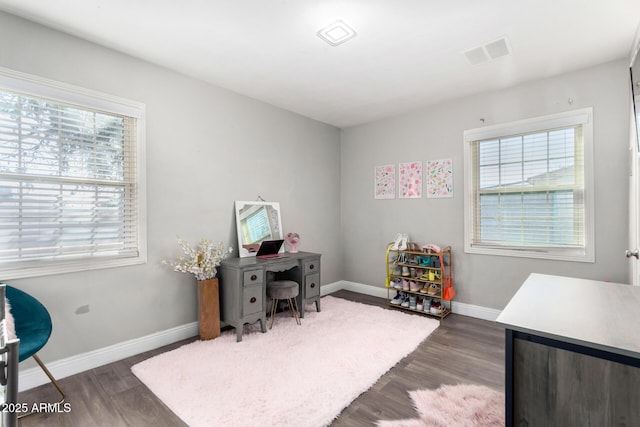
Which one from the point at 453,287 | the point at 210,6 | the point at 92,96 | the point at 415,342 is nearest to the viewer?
the point at 210,6

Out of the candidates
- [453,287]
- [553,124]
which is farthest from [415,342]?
[553,124]

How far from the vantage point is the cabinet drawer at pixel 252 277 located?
279 centimetres

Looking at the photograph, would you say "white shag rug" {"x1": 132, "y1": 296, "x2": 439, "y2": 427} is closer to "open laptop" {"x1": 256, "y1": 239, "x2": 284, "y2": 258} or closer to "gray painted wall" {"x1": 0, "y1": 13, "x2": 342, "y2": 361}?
"gray painted wall" {"x1": 0, "y1": 13, "x2": 342, "y2": 361}

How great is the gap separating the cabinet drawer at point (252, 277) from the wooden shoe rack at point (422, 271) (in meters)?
1.67

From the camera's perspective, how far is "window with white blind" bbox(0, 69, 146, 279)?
6.64 ft

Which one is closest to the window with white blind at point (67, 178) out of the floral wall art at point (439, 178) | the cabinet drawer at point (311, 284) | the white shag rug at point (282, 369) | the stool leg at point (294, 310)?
the white shag rug at point (282, 369)

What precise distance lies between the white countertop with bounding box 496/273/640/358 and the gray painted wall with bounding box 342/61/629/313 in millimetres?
68

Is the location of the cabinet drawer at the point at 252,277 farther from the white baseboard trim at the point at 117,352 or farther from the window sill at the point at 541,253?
the window sill at the point at 541,253

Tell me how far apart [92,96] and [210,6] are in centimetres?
121

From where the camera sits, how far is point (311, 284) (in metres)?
3.45

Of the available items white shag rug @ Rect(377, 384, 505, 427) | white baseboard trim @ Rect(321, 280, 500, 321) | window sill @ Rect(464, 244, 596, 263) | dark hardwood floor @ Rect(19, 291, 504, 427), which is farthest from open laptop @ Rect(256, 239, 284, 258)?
window sill @ Rect(464, 244, 596, 263)

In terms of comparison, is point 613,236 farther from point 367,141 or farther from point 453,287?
point 367,141

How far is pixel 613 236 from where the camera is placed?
265cm

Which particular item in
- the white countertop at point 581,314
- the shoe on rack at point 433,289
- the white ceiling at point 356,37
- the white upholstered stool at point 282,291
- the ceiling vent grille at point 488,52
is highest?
the white ceiling at point 356,37
